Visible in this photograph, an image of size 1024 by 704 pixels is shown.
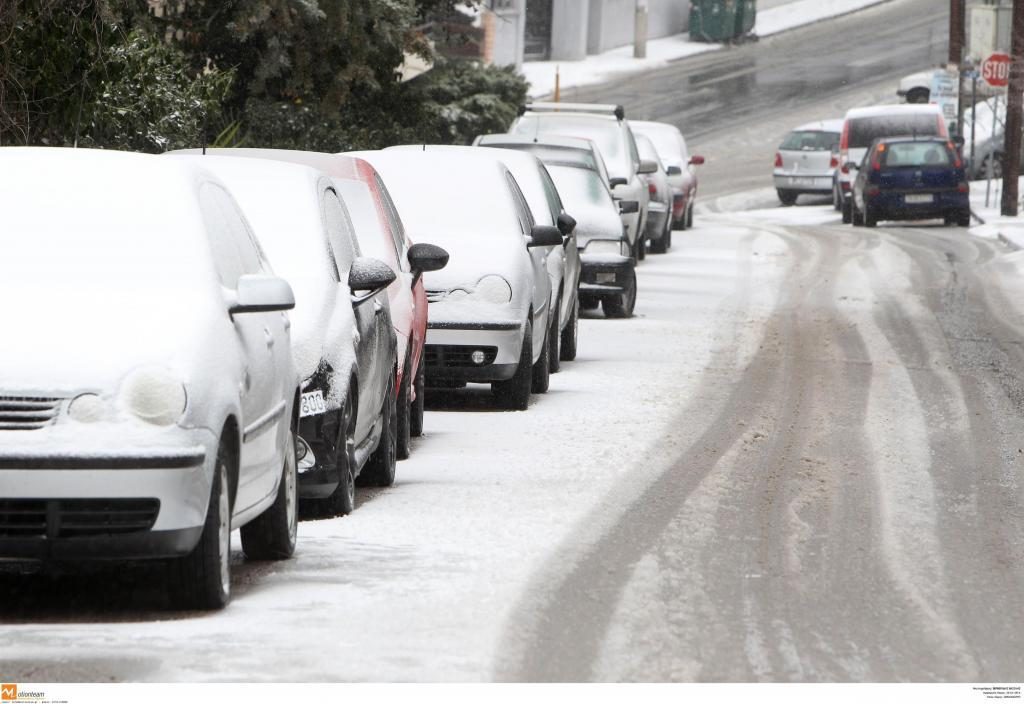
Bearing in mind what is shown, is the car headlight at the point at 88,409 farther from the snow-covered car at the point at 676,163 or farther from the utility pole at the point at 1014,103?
the utility pole at the point at 1014,103

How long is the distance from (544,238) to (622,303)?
6.93m

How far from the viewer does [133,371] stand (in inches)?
273

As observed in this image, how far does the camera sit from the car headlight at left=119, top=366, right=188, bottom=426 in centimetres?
691

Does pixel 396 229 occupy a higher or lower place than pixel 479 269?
higher

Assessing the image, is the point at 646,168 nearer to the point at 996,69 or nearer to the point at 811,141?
the point at 996,69

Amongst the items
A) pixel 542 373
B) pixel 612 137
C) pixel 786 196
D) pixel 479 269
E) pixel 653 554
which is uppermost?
pixel 612 137

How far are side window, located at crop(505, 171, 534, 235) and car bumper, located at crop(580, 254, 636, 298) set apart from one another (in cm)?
538

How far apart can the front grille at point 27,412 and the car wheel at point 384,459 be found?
369 cm

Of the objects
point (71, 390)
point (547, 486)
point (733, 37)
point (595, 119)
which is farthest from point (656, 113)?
point (71, 390)

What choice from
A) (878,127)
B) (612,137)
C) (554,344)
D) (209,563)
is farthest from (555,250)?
(878,127)

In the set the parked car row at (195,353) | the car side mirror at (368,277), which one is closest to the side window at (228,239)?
the parked car row at (195,353)

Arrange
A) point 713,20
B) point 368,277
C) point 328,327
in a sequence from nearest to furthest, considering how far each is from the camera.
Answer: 1. point 328,327
2. point 368,277
3. point 713,20

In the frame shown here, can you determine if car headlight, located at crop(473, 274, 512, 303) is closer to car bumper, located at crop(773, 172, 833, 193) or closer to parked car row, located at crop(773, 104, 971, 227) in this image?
parked car row, located at crop(773, 104, 971, 227)

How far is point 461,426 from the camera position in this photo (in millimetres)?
13109
